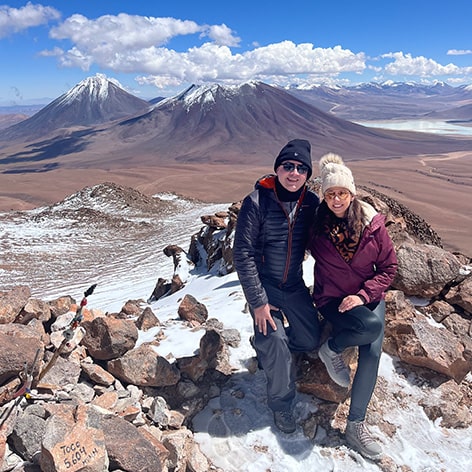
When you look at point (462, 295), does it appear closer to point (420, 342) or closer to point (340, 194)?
point (420, 342)

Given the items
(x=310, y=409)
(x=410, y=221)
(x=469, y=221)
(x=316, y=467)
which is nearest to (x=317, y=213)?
(x=310, y=409)

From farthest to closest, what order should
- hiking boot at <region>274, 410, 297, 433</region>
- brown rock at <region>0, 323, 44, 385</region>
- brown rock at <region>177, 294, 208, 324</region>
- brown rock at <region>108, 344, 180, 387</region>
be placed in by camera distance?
brown rock at <region>177, 294, 208, 324</region>
brown rock at <region>108, 344, 180, 387</region>
hiking boot at <region>274, 410, 297, 433</region>
brown rock at <region>0, 323, 44, 385</region>

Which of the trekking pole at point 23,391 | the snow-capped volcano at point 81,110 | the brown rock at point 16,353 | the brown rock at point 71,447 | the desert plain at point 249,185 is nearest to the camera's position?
the brown rock at point 71,447

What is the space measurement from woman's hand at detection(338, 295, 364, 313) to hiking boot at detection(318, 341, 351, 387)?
15.9 inches

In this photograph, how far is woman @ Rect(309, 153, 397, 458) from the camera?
9.78 feet

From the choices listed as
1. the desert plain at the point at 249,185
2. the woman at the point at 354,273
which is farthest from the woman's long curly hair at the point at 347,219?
the desert plain at the point at 249,185

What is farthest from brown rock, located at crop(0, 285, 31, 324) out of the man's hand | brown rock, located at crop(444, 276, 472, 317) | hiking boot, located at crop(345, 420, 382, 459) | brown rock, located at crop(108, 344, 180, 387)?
brown rock, located at crop(444, 276, 472, 317)

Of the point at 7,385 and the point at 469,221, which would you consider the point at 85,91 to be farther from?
the point at 7,385

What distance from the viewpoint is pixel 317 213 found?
3.15 meters

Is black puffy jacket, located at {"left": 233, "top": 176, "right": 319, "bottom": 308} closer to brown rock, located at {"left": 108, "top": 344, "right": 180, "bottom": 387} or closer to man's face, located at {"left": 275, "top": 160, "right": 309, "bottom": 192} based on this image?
man's face, located at {"left": 275, "top": 160, "right": 309, "bottom": 192}

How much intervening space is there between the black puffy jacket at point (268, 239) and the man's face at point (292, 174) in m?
0.10

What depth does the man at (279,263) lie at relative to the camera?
10.1 ft

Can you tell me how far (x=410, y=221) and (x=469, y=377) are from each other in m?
3.74

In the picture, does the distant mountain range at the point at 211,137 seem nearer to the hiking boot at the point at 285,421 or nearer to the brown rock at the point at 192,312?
the brown rock at the point at 192,312
